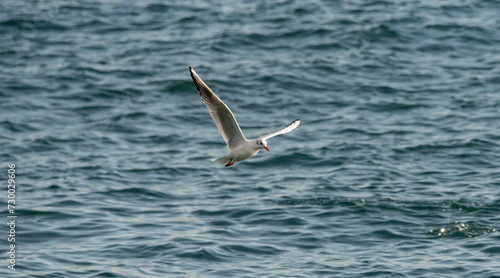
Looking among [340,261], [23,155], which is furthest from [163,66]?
[340,261]

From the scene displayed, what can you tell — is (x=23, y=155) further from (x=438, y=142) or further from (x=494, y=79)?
(x=494, y=79)

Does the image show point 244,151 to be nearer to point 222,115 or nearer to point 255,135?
point 222,115

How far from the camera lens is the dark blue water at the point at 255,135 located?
38.4ft

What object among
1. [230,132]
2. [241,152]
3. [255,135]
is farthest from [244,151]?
[255,135]

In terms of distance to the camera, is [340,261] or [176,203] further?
[176,203]

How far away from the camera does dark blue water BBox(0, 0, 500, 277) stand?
11.7 m

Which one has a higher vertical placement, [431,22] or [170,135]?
[431,22]

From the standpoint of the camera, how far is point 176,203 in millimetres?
13648

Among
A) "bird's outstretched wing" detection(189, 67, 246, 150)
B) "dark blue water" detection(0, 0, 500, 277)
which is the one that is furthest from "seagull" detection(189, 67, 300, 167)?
"dark blue water" detection(0, 0, 500, 277)

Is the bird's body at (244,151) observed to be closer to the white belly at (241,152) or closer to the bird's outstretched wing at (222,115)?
the white belly at (241,152)

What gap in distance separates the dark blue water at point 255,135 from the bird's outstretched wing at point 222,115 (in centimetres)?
198

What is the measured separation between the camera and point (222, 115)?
399 inches

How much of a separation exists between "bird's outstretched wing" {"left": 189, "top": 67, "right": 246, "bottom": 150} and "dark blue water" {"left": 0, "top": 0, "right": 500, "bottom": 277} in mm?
1982

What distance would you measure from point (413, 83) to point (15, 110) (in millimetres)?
9480
